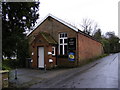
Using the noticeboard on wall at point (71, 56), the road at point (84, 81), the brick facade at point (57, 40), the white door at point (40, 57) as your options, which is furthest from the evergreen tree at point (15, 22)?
the noticeboard on wall at point (71, 56)

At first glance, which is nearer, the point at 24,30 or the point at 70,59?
the point at 24,30

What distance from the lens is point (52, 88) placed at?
26.0 feet

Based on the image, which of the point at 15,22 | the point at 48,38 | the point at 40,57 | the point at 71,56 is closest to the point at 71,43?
the point at 71,56

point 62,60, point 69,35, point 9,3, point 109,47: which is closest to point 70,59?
point 62,60

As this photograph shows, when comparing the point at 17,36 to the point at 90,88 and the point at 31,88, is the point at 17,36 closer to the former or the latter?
the point at 31,88

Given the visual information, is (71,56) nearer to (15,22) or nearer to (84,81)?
(84,81)

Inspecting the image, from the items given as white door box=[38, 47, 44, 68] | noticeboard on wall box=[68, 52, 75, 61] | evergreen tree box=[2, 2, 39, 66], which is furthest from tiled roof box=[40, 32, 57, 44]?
evergreen tree box=[2, 2, 39, 66]

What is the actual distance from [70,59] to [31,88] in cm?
913

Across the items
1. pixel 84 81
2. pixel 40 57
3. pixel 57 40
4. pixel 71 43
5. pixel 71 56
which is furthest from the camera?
pixel 57 40

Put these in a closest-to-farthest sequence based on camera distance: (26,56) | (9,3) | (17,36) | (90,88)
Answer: (90,88) → (9,3) → (17,36) → (26,56)

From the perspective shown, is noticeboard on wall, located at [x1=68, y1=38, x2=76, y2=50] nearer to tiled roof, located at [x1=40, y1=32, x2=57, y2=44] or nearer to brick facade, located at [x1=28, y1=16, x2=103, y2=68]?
brick facade, located at [x1=28, y1=16, x2=103, y2=68]

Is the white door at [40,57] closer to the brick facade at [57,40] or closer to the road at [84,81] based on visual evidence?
the brick facade at [57,40]

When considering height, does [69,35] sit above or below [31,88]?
above

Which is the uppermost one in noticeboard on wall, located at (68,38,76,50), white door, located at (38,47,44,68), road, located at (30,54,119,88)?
noticeboard on wall, located at (68,38,76,50)
